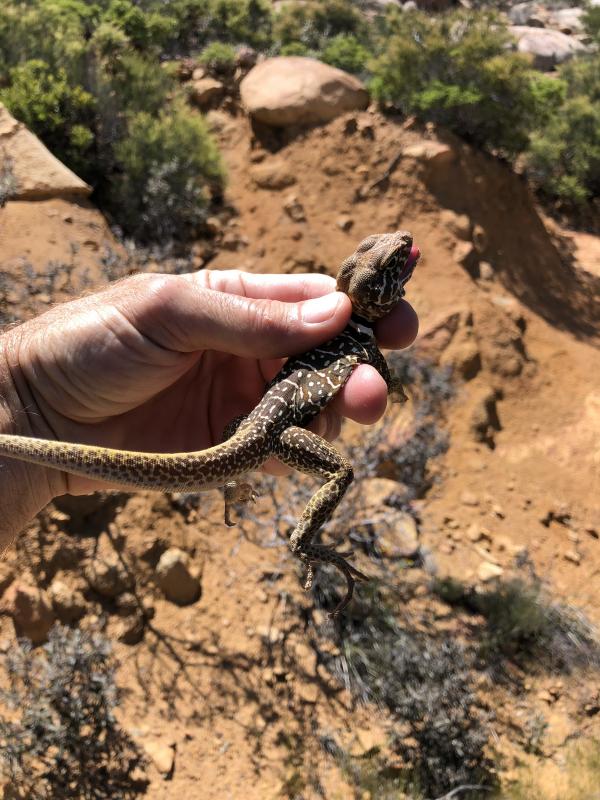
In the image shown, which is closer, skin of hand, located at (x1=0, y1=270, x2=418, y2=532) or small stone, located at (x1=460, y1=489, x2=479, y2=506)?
skin of hand, located at (x1=0, y1=270, x2=418, y2=532)

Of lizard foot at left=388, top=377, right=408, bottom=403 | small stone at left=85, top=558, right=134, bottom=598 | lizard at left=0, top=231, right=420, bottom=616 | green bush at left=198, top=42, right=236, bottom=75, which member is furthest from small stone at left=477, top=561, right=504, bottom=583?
green bush at left=198, top=42, right=236, bottom=75

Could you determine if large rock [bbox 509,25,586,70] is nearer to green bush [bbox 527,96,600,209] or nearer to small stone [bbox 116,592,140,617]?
green bush [bbox 527,96,600,209]

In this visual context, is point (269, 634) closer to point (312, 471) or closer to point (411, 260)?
point (312, 471)

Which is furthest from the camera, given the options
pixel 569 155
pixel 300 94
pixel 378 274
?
pixel 569 155

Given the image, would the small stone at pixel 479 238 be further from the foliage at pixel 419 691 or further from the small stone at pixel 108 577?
the small stone at pixel 108 577

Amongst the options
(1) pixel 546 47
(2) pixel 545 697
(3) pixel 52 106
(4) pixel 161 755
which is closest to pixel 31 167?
(3) pixel 52 106

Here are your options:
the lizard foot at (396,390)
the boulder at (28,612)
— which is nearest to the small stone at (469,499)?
the lizard foot at (396,390)
